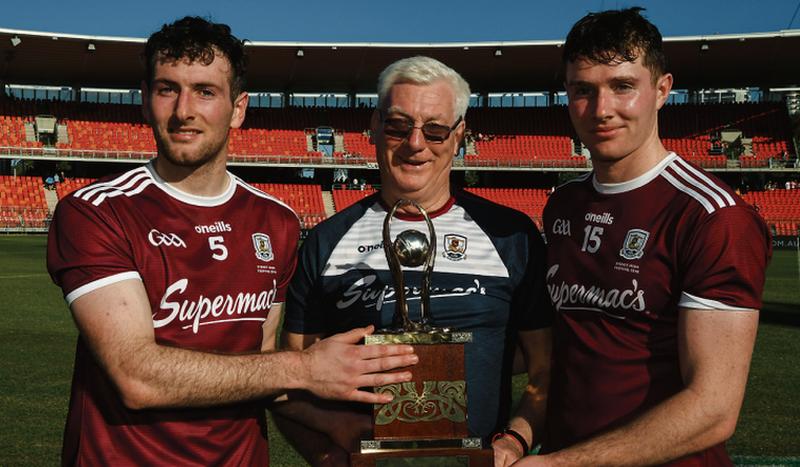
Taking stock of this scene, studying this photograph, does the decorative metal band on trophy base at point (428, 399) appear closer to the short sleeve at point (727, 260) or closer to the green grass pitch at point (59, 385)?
the short sleeve at point (727, 260)

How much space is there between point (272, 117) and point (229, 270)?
128 ft

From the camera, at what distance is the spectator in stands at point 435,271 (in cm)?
294

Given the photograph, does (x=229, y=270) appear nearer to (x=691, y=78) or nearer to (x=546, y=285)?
(x=546, y=285)

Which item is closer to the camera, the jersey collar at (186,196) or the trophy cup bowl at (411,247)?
the trophy cup bowl at (411,247)

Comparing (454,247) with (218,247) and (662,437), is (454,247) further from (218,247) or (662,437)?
(662,437)

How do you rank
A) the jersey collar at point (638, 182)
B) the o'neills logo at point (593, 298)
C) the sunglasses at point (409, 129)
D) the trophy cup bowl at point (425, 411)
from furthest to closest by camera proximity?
the sunglasses at point (409, 129) → the jersey collar at point (638, 182) → the o'neills logo at point (593, 298) → the trophy cup bowl at point (425, 411)

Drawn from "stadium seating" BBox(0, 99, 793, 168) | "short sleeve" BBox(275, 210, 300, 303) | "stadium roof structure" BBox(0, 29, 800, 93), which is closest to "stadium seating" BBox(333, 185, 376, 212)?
"stadium seating" BBox(0, 99, 793, 168)

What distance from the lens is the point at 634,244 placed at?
9.08 ft

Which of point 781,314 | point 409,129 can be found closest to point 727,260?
point 409,129

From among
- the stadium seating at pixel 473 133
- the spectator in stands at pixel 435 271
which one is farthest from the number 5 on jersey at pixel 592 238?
the stadium seating at pixel 473 133

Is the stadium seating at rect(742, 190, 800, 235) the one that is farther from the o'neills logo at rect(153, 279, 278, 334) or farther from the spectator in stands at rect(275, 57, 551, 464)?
the o'neills logo at rect(153, 279, 278, 334)

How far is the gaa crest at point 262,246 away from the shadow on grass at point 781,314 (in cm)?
1118

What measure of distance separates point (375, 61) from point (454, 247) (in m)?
32.4

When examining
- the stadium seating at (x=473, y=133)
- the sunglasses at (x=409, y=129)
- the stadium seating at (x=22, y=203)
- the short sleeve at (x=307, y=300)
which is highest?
the stadium seating at (x=473, y=133)
